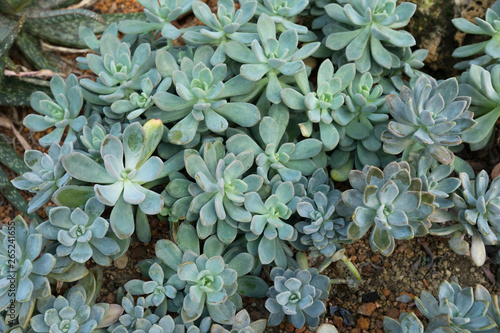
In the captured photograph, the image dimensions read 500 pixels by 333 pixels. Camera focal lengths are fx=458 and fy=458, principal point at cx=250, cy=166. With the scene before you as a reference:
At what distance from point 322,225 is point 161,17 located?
139cm

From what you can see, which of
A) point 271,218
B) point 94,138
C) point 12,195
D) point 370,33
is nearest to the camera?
point 271,218

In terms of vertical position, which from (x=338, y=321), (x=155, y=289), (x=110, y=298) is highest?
(x=155, y=289)

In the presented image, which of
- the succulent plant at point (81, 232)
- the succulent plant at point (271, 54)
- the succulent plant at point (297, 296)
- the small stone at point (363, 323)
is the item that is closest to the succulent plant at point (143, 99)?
the succulent plant at point (271, 54)

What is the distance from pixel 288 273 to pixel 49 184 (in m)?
1.17

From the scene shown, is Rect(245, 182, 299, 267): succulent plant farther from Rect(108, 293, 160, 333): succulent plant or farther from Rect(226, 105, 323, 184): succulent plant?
Rect(108, 293, 160, 333): succulent plant

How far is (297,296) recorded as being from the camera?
79.2 inches

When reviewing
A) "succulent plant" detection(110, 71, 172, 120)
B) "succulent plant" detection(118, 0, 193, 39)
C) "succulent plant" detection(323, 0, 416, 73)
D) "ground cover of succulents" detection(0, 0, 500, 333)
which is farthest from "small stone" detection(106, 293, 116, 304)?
"succulent plant" detection(323, 0, 416, 73)

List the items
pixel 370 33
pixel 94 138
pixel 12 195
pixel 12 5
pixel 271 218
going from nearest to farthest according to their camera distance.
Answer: pixel 271 218 → pixel 94 138 → pixel 370 33 → pixel 12 195 → pixel 12 5

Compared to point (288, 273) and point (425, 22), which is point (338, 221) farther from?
point (425, 22)

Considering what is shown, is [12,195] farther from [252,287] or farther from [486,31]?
[486,31]

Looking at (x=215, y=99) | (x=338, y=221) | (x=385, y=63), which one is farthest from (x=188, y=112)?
(x=385, y=63)

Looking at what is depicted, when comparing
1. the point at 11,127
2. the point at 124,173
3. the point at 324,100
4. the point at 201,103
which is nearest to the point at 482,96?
the point at 324,100

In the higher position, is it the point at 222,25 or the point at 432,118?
the point at 222,25

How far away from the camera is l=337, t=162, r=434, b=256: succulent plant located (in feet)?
6.07
